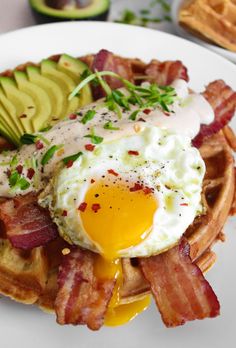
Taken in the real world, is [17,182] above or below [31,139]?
below

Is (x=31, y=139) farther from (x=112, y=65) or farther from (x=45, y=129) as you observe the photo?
(x=112, y=65)

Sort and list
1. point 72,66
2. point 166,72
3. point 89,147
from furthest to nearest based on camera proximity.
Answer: point 72,66
point 166,72
point 89,147

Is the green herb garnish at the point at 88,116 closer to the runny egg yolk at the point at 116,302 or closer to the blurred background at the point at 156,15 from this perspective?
the runny egg yolk at the point at 116,302

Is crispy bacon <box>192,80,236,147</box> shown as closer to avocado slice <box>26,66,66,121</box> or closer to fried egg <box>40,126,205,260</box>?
fried egg <box>40,126,205,260</box>

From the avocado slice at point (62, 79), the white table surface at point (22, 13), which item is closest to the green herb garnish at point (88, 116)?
the avocado slice at point (62, 79)

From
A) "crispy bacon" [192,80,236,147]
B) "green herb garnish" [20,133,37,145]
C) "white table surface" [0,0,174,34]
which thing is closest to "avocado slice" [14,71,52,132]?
"green herb garnish" [20,133,37,145]

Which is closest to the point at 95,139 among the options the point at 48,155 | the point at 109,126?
the point at 109,126
